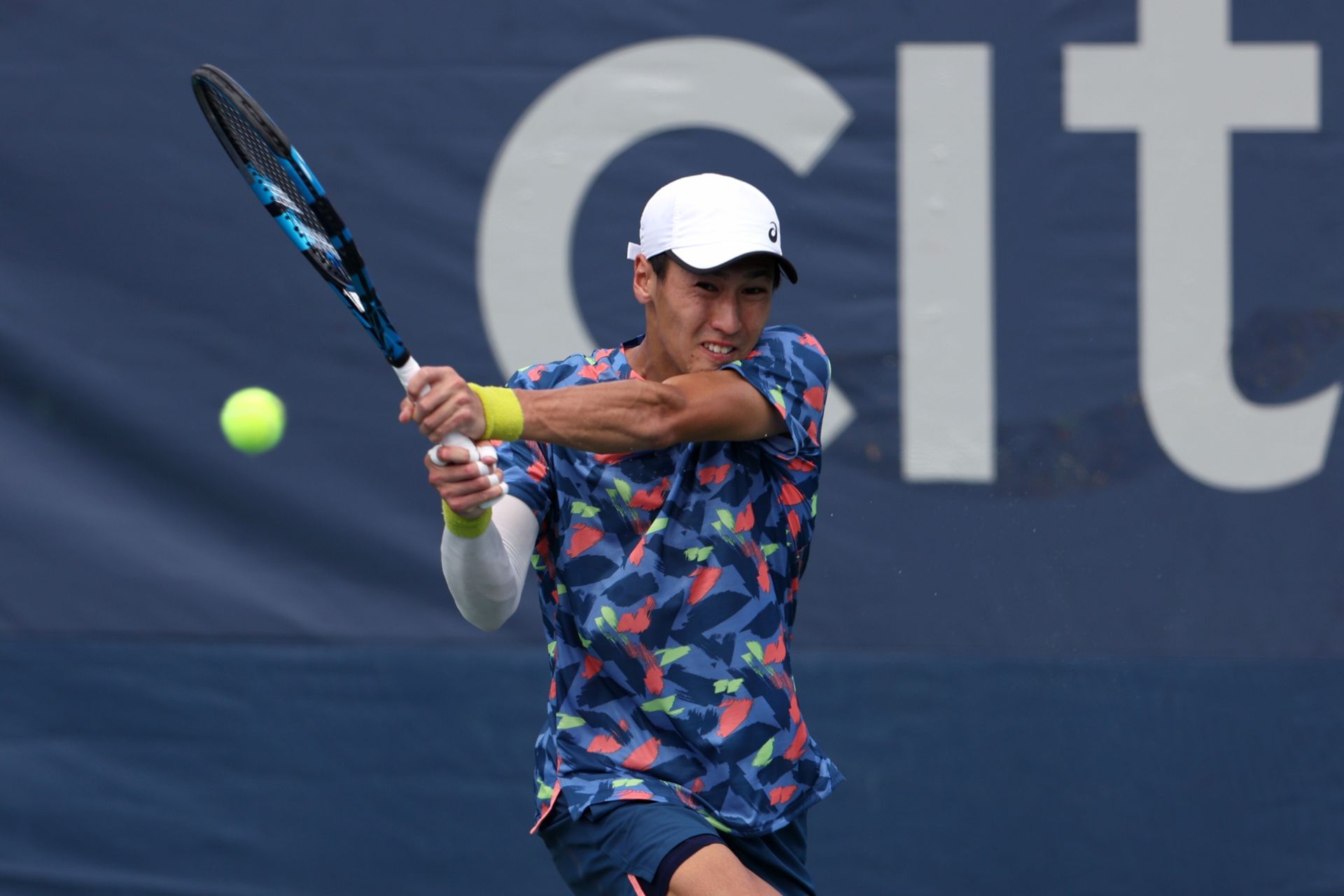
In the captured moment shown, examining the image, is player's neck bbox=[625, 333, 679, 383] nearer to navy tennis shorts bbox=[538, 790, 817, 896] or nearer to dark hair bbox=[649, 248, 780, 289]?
dark hair bbox=[649, 248, 780, 289]

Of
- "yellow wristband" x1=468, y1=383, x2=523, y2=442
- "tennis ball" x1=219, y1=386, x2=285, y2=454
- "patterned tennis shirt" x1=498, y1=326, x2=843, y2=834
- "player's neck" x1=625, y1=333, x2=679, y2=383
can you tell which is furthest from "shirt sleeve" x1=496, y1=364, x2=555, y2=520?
"tennis ball" x1=219, y1=386, x2=285, y2=454

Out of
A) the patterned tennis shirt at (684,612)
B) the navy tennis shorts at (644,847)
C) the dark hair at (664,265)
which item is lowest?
the navy tennis shorts at (644,847)

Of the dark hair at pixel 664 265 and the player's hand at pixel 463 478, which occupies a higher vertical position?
the dark hair at pixel 664 265

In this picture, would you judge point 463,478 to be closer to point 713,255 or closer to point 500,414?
point 500,414

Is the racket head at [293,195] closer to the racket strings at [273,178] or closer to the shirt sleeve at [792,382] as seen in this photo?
the racket strings at [273,178]

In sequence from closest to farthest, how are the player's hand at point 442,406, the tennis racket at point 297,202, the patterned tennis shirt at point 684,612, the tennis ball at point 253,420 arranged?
the player's hand at point 442,406 < the tennis racket at point 297,202 < the patterned tennis shirt at point 684,612 < the tennis ball at point 253,420

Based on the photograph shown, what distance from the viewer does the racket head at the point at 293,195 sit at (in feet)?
7.23

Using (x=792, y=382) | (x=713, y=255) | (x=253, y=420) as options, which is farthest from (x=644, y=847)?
(x=253, y=420)

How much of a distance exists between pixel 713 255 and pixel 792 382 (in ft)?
0.76

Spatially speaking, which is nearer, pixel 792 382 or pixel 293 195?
pixel 792 382

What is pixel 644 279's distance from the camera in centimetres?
Result: 248

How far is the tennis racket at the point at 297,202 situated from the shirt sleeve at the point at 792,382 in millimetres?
487

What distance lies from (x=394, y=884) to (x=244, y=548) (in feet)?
2.82

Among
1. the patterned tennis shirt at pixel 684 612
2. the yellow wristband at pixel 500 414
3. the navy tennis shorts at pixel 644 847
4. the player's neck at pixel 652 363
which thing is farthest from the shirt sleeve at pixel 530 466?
the navy tennis shorts at pixel 644 847
